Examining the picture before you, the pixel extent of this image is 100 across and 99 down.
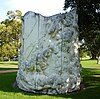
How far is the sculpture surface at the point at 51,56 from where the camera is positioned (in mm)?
14117

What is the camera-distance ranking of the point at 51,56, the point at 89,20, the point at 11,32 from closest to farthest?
the point at 51,56 < the point at 89,20 < the point at 11,32

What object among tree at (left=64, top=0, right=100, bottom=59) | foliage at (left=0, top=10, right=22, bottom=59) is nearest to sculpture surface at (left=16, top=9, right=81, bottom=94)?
tree at (left=64, top=0, right=100, bottom=59)

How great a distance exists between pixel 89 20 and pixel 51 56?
3.86 meters

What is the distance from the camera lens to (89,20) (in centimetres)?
1670

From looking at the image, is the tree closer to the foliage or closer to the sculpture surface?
the sculpture surface

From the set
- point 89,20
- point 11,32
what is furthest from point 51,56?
point 11,32

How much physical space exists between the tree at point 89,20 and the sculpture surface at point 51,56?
1.23 metres

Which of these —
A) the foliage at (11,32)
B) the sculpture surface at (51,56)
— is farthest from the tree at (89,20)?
the foliage at (11,32)

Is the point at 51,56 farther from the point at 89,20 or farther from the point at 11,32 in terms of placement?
the point at 11,32

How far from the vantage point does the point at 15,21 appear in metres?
45.5

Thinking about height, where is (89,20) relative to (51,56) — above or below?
above

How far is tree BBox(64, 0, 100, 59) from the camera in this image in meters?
15.9

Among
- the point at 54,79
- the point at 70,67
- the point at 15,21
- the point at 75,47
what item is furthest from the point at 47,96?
Answer: the point at 15,21

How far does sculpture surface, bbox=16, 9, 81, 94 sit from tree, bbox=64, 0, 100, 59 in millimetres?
1229
